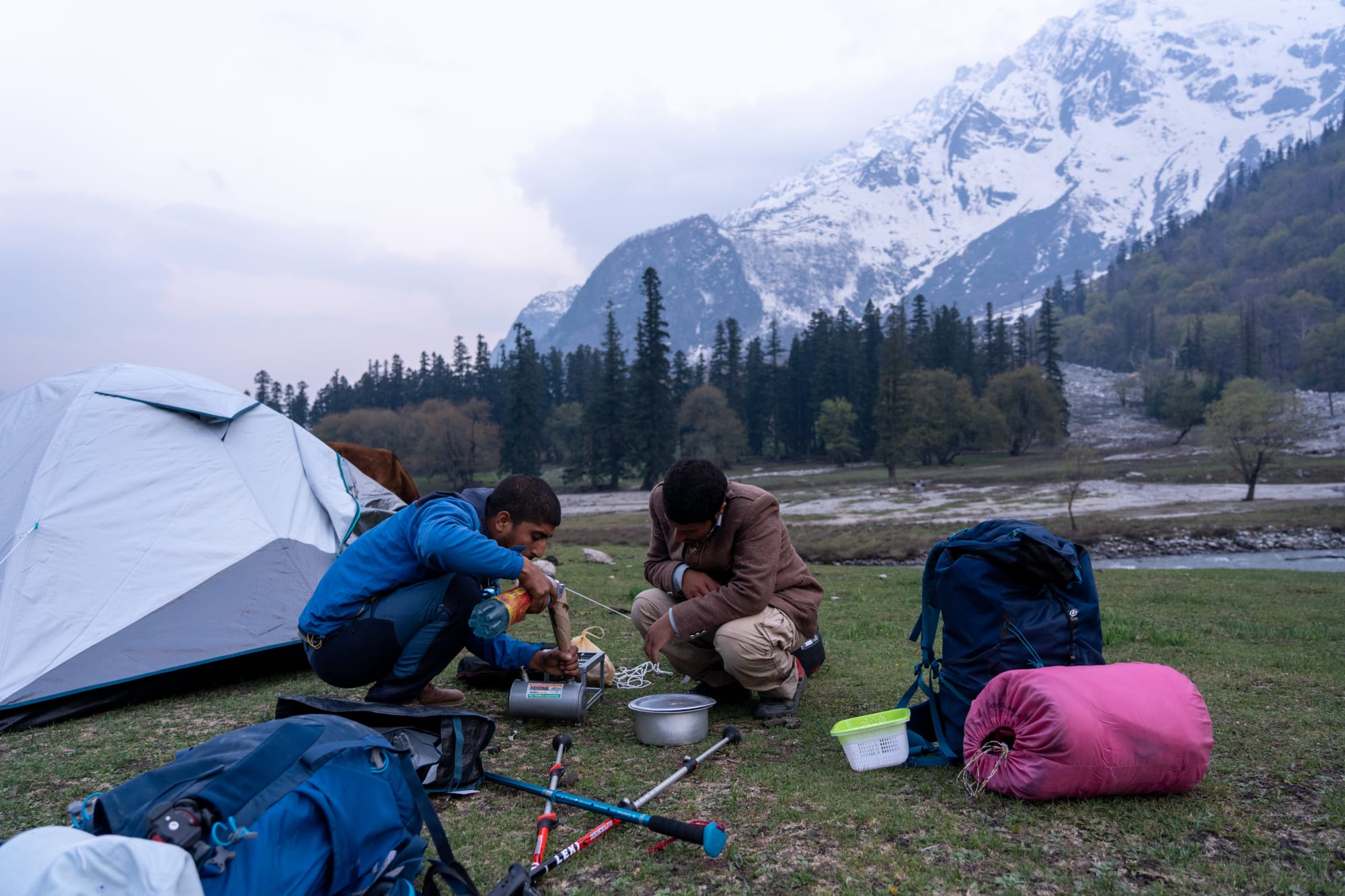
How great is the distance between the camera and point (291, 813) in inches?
113

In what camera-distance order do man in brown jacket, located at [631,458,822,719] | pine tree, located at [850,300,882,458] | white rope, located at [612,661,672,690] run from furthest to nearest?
pine tree, located at [850,300,882,458] < white rope, located at [612,661,672,690] < man in brown jacket, located at [631,458,822,719]

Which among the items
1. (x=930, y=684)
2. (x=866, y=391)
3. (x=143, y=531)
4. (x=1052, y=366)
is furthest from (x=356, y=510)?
(x=1052, y=366)

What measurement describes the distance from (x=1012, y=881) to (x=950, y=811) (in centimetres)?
68

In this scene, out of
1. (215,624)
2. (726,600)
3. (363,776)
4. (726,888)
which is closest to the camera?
(363,776)

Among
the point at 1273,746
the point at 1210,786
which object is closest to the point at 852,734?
the point at 1210,786

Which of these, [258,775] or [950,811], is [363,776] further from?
[950,811]

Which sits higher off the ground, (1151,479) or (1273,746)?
(1273,746)

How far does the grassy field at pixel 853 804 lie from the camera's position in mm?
3393

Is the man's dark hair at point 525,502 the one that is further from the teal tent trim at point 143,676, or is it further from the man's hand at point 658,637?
the teal tent trim at point 143,676

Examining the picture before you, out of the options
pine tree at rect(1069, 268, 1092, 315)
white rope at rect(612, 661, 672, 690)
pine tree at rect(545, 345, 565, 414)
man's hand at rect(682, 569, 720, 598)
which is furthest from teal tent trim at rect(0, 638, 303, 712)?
pine tree at rect(1069, 268, 1092, 315)

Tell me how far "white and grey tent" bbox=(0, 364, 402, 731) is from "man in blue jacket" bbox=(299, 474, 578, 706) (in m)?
2.31

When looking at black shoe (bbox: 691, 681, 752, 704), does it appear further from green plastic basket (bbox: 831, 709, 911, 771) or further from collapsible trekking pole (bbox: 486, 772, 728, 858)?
collapsible trekking pole (bbox: 486, 772, 728, 858)

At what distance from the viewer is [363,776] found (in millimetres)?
3141

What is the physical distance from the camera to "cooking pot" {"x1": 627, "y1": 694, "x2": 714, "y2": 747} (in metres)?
5.08
